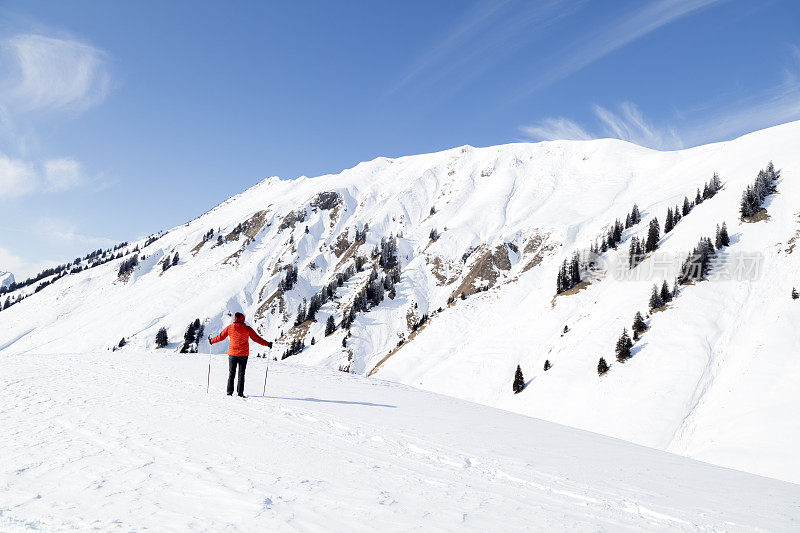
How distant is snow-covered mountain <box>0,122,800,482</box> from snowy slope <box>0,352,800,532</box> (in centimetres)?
2580

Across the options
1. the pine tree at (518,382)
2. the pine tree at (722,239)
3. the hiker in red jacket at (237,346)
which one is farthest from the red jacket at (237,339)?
the pine tree at (722,239)

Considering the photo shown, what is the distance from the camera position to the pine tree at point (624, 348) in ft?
128

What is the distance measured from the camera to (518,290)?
74.5m

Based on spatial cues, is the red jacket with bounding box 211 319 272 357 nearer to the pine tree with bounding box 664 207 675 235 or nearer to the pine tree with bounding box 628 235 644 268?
the pine tree with bounding box 628 235 644 268

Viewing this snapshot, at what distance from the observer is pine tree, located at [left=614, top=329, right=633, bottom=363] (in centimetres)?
3897

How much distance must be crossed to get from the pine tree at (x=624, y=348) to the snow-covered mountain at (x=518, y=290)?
778 mm

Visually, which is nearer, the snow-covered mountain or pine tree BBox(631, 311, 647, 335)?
the snow-covered mountain

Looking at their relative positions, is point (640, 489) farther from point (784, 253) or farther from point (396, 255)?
point (396, 255)

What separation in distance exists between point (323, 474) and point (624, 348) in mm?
42415

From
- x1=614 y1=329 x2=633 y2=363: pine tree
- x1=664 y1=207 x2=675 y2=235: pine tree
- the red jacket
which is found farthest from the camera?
x1=664 y1=207 x2=675 y2=235: pine tree

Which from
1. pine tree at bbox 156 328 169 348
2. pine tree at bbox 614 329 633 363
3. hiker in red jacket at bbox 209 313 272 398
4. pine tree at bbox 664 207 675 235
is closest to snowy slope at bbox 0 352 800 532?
hiker in red jacket at bbox 209 313 272 398

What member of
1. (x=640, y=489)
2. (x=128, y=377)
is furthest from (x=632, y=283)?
(x=128, y=377)

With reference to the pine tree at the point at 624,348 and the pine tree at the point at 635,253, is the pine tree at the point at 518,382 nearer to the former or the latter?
the pine tree at the point at 624,348

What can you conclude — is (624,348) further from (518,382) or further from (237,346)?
(237,346)
